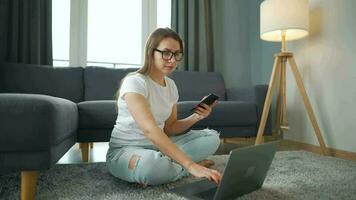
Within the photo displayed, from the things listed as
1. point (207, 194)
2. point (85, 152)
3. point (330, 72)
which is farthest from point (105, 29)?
point (207, 194)

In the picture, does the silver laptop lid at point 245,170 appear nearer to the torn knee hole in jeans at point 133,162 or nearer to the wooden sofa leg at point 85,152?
the torn knee hole in jeans at point 133,162

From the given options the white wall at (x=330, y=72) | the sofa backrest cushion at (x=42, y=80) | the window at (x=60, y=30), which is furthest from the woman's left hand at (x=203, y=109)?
the window at (x=60, y=30)

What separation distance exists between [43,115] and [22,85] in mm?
1460

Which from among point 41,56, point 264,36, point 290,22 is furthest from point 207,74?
point 41,56

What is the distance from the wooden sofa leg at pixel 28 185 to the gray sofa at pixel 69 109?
0.09 ft

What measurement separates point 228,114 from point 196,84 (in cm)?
63

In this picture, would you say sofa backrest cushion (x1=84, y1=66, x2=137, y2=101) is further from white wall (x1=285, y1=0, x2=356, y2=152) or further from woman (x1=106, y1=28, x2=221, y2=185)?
white wall (x1=285, y1=0, x2=356, y2=152)

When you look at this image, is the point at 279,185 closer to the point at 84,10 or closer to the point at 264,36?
the point at 264,36

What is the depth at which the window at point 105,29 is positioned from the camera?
2.79 meters

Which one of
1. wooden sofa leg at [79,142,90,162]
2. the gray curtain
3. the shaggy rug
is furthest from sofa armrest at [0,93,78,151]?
the gray curtain

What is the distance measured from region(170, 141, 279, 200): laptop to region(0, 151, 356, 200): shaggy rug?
Result: 45mm

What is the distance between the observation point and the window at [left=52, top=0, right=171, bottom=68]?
2.79 meters

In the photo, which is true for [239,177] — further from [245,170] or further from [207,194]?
[207,194]

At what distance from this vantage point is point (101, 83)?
2357 millimetres
